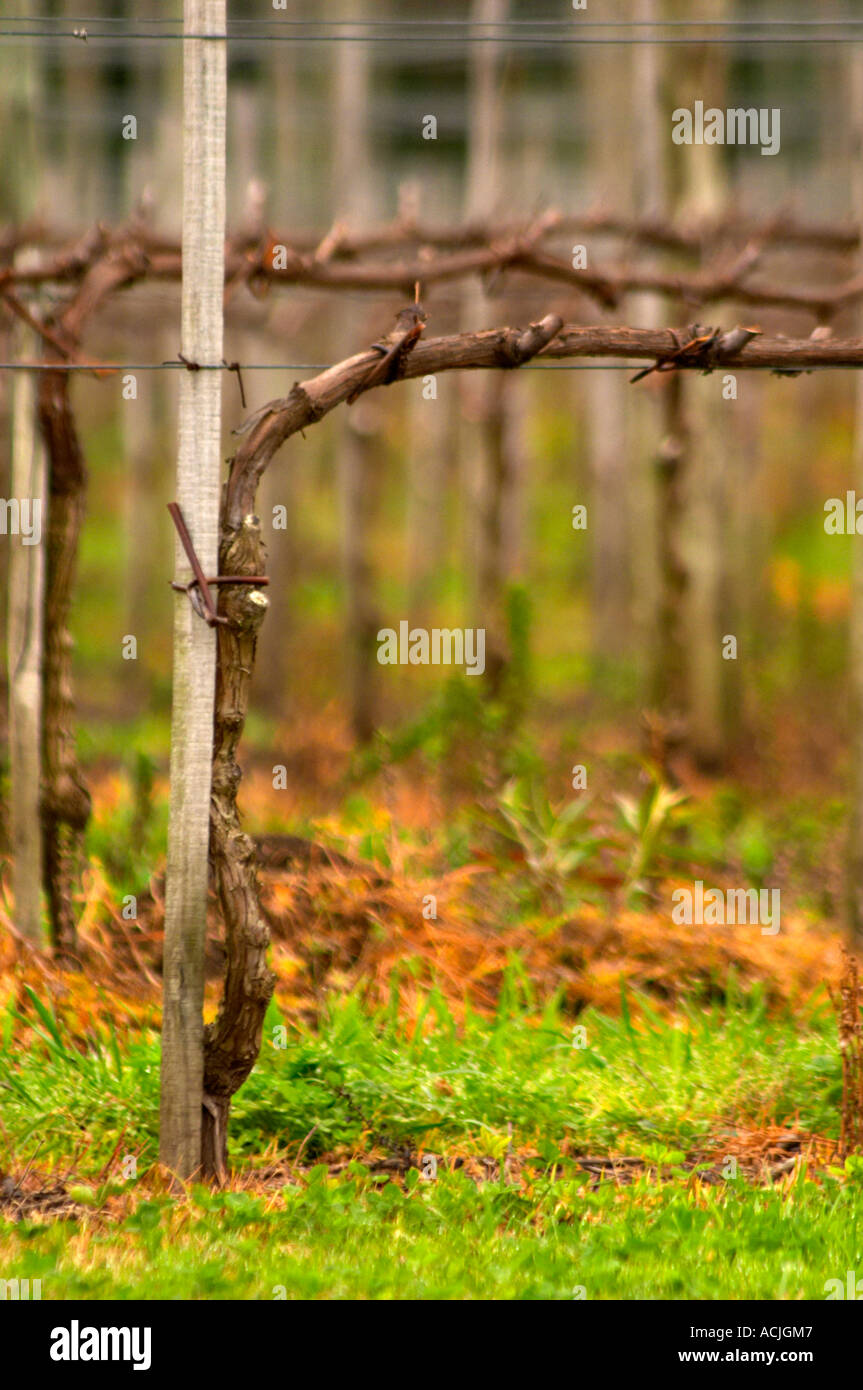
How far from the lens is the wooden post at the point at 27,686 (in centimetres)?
686

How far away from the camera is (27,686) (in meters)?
6.85

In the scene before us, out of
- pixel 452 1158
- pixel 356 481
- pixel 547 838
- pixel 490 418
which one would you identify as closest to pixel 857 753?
pixel 547 838

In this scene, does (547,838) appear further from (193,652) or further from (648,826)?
(193,652)

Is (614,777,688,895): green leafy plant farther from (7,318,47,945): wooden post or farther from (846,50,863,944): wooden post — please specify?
(7,318,47,945): wooden post

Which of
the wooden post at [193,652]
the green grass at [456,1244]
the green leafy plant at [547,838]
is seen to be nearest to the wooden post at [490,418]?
the green leafy plant at [547,838]

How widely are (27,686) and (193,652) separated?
2.54 m

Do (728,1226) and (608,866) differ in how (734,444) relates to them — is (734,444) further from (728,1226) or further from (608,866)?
(728,1226)

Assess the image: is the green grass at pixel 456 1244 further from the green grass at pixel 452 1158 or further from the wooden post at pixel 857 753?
the wooden post at pixel 857 753

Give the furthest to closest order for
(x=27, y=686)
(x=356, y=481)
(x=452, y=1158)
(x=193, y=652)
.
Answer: (x=356, y=481), (x=27, y=686), (x=452, y=1158), (x=193, y=652)

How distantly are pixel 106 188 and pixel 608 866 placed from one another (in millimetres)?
15182

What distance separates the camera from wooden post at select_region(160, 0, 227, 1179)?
461 centimetres

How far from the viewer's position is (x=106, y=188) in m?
20.3

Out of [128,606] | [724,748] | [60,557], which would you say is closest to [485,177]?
[724,748]

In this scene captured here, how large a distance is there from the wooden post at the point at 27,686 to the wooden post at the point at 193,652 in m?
2.45
